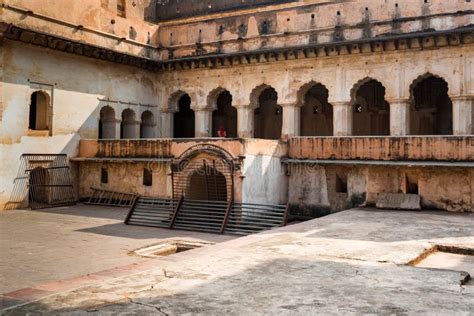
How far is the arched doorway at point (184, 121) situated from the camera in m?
25.7

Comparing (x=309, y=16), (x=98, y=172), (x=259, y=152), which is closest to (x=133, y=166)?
(x=98, y=172)

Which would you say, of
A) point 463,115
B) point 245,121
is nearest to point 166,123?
point 245,121

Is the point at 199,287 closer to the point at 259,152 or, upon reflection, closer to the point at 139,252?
the point at 139,252

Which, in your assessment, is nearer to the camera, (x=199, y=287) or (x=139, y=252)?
Result: (x=199, y=287)

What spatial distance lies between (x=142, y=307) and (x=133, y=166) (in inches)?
533

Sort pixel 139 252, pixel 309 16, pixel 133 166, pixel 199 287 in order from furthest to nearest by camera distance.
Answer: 1. pixel 309 16
2. pixel 133 166
3. pixel 139 252
4. pixel 199 287

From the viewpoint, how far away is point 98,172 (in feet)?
62.0

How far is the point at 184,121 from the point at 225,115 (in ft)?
7.35

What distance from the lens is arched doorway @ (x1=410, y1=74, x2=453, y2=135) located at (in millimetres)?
20859

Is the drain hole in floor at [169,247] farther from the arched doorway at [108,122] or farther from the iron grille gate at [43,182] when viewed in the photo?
the arched doorway at [108,122]

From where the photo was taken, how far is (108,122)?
824 inches

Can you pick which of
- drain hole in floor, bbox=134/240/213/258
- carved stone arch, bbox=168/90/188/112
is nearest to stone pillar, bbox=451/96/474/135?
drain hole in floor, bbox=134/240/213/258

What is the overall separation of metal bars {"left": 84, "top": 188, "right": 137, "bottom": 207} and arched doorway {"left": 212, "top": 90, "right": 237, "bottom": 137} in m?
8.44

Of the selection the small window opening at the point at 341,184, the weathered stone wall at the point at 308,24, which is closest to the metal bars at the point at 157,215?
the small window opening at the point at 341,184
